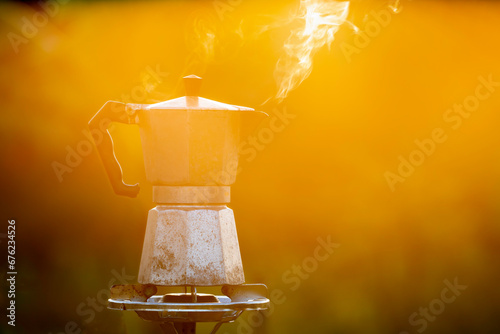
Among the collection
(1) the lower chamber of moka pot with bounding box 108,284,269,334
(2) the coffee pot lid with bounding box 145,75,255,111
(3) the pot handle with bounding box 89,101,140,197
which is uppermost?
(2) the coffee pot lid with bounding box 145,75,255,111

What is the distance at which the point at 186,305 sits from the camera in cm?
239

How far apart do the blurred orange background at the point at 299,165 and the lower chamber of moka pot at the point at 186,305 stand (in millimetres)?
1718

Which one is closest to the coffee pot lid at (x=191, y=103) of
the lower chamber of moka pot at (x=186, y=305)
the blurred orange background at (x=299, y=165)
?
the lower chamber of moka pot at (x=186, y=305)

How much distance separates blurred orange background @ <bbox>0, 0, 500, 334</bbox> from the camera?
4328 millimetres

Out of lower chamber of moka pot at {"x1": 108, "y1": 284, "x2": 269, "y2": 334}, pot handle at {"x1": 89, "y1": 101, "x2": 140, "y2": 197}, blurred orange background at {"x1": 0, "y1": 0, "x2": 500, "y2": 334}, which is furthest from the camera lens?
blurred orange background at {"x1": 0, "y1": 0, "x2": 500, "y2": 334}

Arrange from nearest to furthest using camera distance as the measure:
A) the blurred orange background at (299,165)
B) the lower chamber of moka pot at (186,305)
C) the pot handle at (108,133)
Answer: the lower chamber of moka pot at (186,305), the pot handle at (108,133), the blurred orange background at (299,165)

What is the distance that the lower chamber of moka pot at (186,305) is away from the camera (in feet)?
7.87

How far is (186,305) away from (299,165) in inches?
85.3

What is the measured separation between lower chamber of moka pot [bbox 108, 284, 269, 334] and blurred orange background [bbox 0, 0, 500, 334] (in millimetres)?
1718

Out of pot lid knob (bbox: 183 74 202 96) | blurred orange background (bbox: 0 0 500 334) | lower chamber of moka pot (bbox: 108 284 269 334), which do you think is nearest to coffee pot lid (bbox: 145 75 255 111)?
pot lid knob (bbox: 183 74 202 96)

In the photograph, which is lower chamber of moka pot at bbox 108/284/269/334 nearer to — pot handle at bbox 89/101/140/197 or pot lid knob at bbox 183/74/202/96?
pot handle at bbox 89/101/140/197

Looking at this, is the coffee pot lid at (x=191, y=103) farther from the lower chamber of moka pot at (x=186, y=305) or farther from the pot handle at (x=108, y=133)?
the lower chamber of moka pot at (x=186, y=305)

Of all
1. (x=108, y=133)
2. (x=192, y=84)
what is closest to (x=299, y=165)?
(x=192, y=84)

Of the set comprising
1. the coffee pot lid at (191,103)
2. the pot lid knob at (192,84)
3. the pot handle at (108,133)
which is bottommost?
the pot handle at (108,133)
